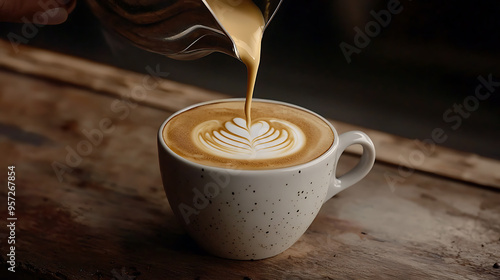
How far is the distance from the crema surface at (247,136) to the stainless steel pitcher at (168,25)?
12cm

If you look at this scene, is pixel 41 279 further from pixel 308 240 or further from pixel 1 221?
pixel 308 240

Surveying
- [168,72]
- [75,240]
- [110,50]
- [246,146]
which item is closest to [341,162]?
[246,146]

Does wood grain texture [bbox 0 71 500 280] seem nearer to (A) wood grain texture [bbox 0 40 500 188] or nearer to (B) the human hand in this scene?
(A) wood grain texture [bbox 0 40 500 188]

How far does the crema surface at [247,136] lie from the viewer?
78 cm

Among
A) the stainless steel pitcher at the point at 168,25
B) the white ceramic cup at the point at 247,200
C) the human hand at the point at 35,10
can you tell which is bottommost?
the white ceramic cup at the point at 247,200

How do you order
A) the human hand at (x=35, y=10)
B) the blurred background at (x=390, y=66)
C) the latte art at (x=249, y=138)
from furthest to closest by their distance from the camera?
the blurred background at (x=390, y=66) < the human hand at (x=35, y=10) < the latte art at (x=249, y=138)

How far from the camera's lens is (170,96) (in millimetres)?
1319

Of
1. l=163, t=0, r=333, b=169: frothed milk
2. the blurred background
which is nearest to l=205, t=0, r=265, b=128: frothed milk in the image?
l=163, t=0, r=333, b=169: frothed milk

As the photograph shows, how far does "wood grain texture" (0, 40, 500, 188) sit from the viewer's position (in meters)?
1.11

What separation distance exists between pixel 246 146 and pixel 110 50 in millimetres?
905

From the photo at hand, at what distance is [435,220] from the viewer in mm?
958

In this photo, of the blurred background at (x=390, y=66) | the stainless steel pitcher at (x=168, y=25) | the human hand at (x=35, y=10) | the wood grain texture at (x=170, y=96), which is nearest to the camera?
the stainless steel pitcher at (x=168, y=25)

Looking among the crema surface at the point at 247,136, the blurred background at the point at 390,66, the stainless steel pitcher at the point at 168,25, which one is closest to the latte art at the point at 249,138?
the crema surface at the point at 247,136

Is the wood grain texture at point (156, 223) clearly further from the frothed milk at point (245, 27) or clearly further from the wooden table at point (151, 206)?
→ the frothed milk at point (245, 27)
